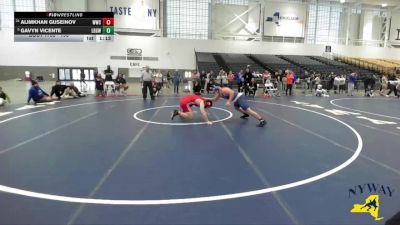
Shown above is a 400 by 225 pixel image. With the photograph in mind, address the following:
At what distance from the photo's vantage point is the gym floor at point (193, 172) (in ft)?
10.4

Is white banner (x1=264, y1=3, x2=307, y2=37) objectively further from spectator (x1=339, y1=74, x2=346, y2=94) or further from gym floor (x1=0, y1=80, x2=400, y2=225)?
gym floor (x1=0, y1=80, x2=400, y2=225)

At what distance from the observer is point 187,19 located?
3031 centimetres

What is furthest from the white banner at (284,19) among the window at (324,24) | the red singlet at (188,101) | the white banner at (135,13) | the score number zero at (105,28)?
the red singlet at (188,101)

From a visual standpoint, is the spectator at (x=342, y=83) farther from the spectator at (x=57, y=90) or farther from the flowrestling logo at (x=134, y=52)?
the flowrestling logo at (x=134, y=52)

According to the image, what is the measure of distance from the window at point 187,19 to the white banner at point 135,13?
6.66 ft

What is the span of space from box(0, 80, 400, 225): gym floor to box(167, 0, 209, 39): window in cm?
2382

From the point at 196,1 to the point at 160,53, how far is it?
701 centimetres

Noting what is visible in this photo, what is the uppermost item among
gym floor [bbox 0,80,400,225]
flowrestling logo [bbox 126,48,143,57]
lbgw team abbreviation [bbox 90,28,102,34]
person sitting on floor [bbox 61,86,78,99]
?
flowrestling logo [bbox 126,48,143,57]

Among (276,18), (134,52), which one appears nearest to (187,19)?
(134,52)

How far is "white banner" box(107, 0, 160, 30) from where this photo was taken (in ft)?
89.4

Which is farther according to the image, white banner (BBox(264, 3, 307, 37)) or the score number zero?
white banner (BBox(264, 3, 307, 37))
